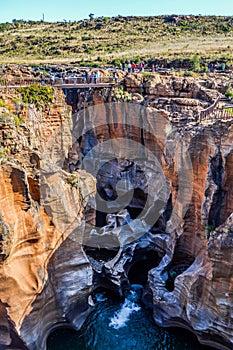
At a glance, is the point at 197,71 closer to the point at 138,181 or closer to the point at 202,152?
the point at 138,181

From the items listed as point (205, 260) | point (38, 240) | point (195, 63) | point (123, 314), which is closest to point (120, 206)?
point (123, 314)

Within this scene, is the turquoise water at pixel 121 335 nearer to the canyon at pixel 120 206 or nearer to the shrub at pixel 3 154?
the canyon at pixel 120 206

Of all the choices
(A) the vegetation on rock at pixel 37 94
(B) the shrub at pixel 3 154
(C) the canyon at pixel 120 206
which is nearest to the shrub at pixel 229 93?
(C) the canyon at pixel 120 206

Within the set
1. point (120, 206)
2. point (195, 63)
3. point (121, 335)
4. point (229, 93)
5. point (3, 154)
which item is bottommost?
point (121, 335)

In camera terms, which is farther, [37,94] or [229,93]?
[229,93]

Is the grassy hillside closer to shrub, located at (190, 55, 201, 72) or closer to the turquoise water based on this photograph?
shrub, located at (190, 55, 201, 72)

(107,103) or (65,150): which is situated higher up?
(107,103)

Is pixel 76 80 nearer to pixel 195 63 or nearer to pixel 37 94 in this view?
pixel 37 94

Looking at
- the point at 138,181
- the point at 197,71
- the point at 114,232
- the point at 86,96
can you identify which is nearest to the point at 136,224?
the point at 114,232
